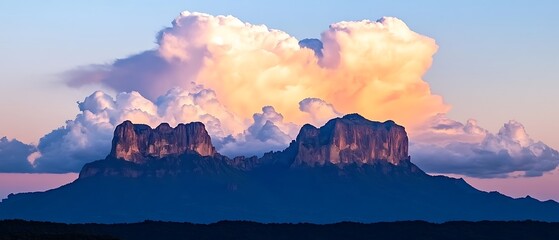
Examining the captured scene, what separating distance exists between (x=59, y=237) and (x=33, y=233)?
623 centimetres

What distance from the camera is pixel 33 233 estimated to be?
582ft

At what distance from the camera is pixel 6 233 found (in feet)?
568

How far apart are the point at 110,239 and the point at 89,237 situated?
122 inches

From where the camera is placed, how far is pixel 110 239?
179 m

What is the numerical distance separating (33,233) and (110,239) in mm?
11157

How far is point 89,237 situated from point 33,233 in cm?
809

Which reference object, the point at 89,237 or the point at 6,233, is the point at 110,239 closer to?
the point at 89,237

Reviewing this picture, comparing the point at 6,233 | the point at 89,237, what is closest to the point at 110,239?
the point at 89,237

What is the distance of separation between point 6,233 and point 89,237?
481 inches

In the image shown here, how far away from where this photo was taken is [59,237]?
173 meters

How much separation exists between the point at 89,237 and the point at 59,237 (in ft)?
20.7

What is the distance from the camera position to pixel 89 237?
586ft
